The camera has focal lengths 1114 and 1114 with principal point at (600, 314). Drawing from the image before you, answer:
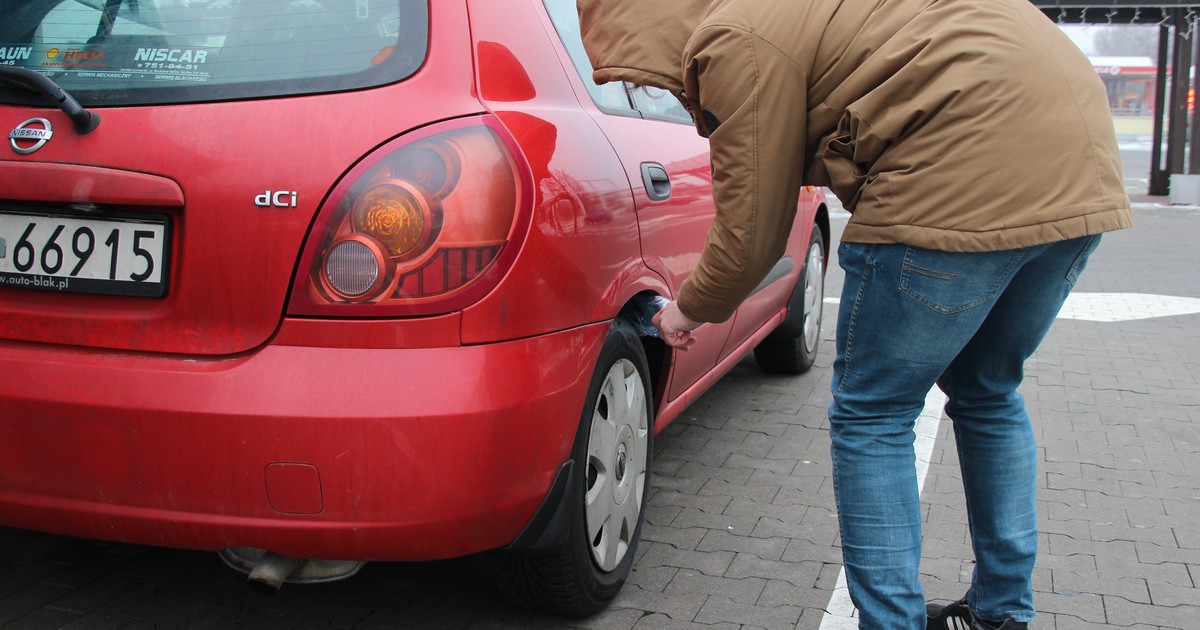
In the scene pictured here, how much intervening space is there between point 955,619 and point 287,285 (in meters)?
Result: 1.64

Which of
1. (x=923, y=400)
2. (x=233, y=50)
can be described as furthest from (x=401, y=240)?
(x=923, y=400)

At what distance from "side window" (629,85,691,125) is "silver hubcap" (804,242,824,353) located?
1.60m

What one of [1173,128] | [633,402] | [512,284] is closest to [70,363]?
[512,284]

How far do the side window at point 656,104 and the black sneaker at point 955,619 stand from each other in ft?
4.91

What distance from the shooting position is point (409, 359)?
2014 millimetres

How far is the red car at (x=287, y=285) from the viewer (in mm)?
2016

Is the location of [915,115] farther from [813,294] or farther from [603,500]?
[813,294]

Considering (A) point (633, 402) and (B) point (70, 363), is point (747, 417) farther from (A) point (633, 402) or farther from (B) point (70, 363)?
(B) point (70, 363)

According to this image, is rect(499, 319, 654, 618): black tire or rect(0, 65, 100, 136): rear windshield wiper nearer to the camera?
rect(0, 65, 100, 136): rear windshield wiper

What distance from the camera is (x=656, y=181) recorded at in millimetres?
2885

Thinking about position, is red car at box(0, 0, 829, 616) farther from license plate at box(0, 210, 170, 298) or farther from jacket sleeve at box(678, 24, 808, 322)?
jacket sleeve at box(678, 24, 808, 322)

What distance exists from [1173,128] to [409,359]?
19.7m

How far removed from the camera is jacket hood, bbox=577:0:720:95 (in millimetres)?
2008

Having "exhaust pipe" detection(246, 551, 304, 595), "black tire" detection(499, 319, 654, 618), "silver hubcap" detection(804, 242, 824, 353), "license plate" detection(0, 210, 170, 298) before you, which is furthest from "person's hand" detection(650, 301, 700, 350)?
"silver hubcap" detection(804, 242, 824, 353)
